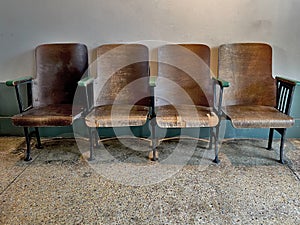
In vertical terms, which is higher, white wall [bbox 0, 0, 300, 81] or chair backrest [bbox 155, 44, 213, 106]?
white wall [bbox 0, 0, 300, 81]

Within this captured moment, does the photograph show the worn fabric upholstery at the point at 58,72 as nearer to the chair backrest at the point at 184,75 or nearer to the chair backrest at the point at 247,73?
the chair backrest at the point at 184,75

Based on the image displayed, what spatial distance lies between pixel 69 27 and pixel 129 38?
59 cm

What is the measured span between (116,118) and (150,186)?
555 millimetres

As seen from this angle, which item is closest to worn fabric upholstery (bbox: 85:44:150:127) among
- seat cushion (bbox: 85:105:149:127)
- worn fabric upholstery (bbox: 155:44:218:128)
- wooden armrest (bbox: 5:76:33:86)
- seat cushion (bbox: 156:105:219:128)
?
worn fabric upholstery (bbox: 155:44:218:128)

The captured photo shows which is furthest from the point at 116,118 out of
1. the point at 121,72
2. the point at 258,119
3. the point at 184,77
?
the point at 258,119

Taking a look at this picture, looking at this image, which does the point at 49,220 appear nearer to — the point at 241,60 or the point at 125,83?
the point at 125,83

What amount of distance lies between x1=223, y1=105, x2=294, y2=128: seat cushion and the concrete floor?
376mm

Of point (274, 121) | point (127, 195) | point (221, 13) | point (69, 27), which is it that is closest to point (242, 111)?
point (274, 121)

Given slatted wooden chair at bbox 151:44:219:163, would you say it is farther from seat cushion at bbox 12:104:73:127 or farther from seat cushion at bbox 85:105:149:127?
seat cushion at bbox 12:104:73:127

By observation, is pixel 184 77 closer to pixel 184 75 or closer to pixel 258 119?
pixel 184 75

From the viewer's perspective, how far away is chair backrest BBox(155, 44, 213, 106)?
2.52 m

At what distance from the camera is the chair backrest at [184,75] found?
252cm

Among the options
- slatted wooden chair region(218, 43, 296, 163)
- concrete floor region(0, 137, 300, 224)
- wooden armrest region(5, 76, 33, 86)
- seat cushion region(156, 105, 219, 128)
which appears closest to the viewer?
concrete floor region(0, 137, 300, 224)

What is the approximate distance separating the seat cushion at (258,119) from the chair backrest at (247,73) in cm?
31
